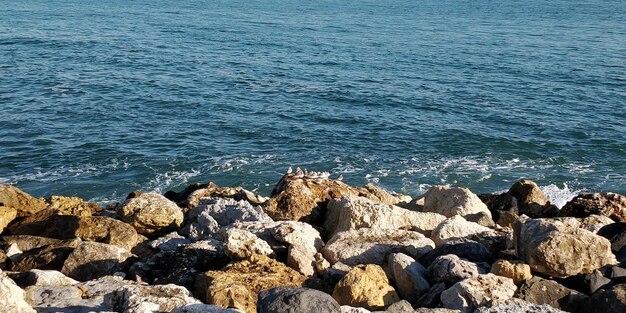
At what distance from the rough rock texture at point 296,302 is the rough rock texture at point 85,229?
5.11 metres

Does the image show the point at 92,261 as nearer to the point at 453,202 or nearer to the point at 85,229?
the point at 85,229

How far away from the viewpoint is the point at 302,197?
1599 centimetres

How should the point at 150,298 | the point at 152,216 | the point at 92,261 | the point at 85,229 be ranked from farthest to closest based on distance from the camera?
1. the point at 152,216
2. the point at 85,229
3. the point at 92,261
4. the point at 150,298

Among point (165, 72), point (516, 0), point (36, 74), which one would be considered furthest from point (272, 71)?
point (516, 0)

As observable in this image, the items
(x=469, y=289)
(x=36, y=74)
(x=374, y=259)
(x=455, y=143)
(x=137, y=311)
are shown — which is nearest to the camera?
(x=137, y=311)

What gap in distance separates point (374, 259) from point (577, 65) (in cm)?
4265

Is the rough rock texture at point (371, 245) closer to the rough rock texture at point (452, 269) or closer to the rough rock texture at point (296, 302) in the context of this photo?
the rough rock texture at point (452, 269)

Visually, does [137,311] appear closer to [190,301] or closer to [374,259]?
[190,301]

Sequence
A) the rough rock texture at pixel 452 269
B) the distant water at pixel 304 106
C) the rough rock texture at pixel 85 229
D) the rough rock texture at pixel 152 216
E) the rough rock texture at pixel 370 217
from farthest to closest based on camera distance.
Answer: the distant water at pixel 304 106 → the rough rock texture at pixel 152 216 → the rough rock texture at pixel 370 217 → the rough rock texture at pixel 85 229 → the rough rock texture at pixel 452 269

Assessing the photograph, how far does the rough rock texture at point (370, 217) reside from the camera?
47.2 ft

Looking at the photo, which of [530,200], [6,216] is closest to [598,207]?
[530,200]

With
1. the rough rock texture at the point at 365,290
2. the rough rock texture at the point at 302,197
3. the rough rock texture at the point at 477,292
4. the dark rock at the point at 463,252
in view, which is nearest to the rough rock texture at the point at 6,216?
the rough rock texture at the point at 302,197

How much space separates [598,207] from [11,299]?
11648mm

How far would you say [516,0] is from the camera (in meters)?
113
